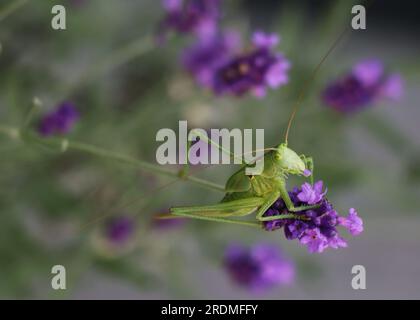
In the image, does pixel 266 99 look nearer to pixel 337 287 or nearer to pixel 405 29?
pixel 337 287

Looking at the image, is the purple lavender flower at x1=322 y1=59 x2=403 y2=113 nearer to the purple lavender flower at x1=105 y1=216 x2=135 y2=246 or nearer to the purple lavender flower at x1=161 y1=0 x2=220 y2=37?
the purple lavender flower at x1=161 y1=0 x2=220 y2=37

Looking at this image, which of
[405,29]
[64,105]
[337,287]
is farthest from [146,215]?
[405,29]

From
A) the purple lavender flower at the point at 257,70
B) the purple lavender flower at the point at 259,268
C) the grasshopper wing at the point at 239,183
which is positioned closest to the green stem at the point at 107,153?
the grasshopper wing at the point at 239,183

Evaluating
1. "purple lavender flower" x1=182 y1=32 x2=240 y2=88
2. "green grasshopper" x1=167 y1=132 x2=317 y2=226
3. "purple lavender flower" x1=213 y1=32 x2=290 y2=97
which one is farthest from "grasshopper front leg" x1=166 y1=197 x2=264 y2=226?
"purple lavender flower" x1=182 y1=32 x2=240 y2=88

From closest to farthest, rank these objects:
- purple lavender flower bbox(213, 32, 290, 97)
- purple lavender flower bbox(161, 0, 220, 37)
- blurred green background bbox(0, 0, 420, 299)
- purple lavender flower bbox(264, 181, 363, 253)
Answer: purple lavender flower bbox(264, 181, 363, 253), purple lavender flower bbox(213, 32, 290, 97), purple lavender flower bbox(161, 0, 220, 37), blurred green background bbox(0, 0, 420, 299)

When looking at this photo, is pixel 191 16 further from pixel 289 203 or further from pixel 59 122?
pixel 289 203
